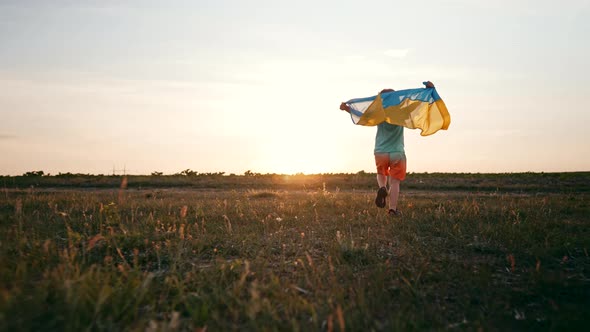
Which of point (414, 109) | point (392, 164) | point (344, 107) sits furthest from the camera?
point (344, 107)

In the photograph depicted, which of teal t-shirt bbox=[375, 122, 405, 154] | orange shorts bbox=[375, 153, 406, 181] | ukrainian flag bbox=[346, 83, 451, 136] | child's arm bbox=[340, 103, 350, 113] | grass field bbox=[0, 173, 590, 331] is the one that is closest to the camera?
grass field bbox=[0, 173, 590, 331]

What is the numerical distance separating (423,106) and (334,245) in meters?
5.00

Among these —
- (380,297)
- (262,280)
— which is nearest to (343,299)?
(380,297)

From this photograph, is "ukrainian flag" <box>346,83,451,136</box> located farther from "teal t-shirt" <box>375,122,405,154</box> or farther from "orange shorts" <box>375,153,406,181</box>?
"orange shorts" <box>375,153,406,181</box>

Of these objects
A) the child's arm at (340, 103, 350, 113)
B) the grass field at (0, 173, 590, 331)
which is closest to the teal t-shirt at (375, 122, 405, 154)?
the child's arm at (340, 103, 350, 113)

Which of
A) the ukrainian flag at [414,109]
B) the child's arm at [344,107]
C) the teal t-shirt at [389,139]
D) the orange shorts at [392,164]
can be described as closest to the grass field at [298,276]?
the orange shorts at [392,164]

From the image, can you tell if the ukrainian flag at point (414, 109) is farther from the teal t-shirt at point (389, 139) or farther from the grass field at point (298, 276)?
the grass field at point (298, 276)

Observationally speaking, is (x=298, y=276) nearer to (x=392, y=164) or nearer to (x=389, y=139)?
(x=392, y=164)

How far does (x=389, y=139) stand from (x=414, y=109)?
903 millimetres

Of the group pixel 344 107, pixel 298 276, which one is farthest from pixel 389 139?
pixel 298 276

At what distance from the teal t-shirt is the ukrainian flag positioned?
19 cm

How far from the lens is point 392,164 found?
8039 mm

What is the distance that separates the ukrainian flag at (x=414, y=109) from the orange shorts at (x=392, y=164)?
0.80 m

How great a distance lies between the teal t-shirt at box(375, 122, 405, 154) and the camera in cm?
823
